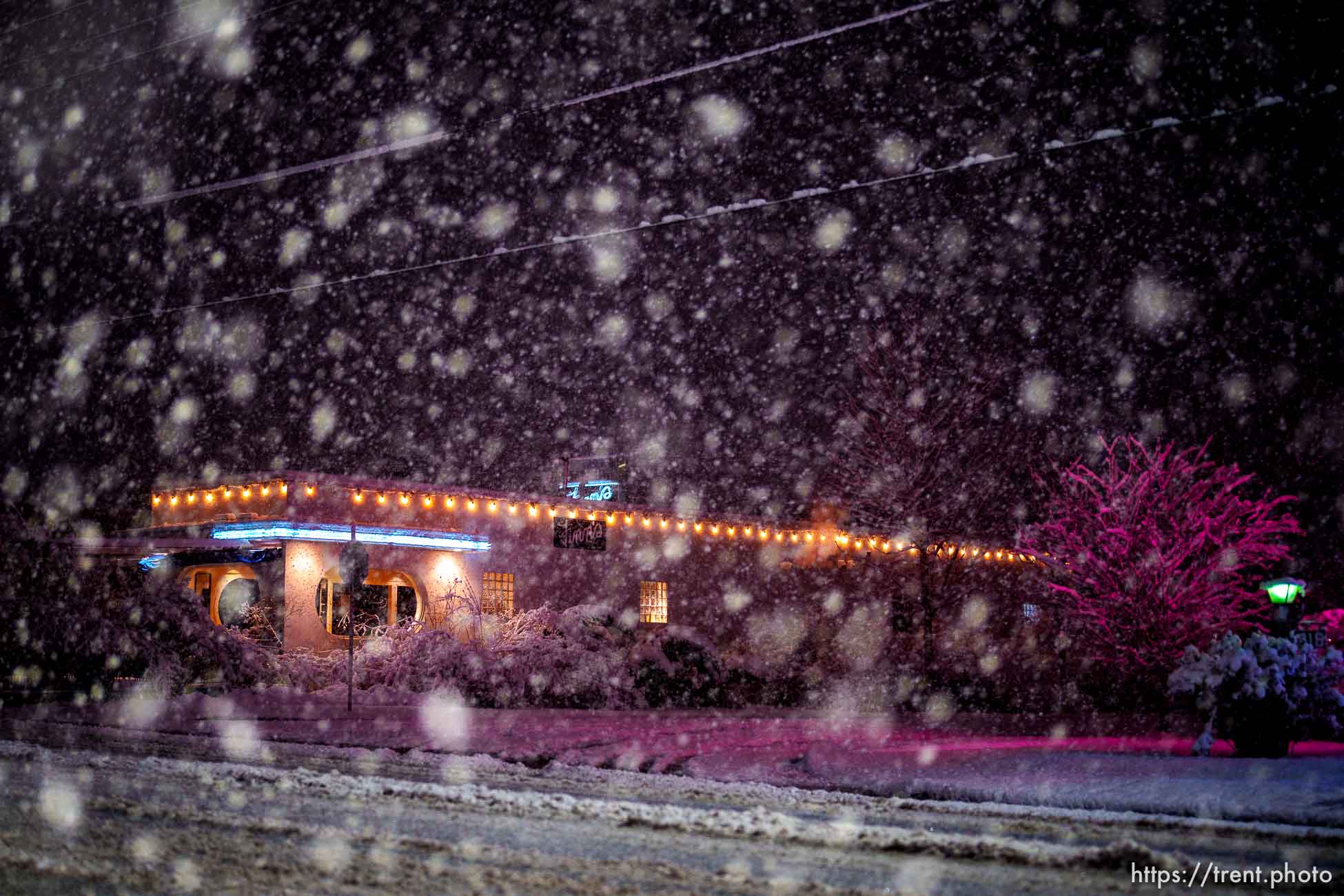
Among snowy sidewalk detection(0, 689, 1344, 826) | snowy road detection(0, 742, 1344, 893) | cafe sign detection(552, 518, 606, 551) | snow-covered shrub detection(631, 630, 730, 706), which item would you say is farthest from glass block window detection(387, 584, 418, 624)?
snowy road detection(0, 742, 1344, 893)

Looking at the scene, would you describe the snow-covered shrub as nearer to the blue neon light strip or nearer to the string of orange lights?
the blue neon light strip

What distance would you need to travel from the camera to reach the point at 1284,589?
12.4 metres

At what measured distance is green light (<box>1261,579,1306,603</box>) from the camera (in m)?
12.4

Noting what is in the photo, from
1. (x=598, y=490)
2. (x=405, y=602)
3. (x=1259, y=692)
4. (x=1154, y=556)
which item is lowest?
(x=1259, y=692)

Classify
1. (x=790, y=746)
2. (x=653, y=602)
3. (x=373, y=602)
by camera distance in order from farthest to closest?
(x=653, y=602) → (x=373, y=602) → (x=790, y=746)

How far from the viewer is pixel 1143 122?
11.4m

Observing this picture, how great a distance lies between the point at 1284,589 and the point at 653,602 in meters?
17.1

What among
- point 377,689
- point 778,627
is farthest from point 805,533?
point 377,689

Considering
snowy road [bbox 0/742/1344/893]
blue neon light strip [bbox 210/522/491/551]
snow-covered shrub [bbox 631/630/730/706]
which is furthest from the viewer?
blue neon light strip [bbox 210/522/491/551]

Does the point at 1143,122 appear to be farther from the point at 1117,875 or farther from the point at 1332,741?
the point at 1117,875

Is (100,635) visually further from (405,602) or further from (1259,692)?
(1259,692)

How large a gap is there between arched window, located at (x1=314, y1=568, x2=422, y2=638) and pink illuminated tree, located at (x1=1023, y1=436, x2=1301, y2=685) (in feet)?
45.3

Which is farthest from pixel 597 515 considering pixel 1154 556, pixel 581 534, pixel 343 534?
pixel 1154 556

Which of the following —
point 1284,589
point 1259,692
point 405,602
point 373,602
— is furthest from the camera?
point 405,602
